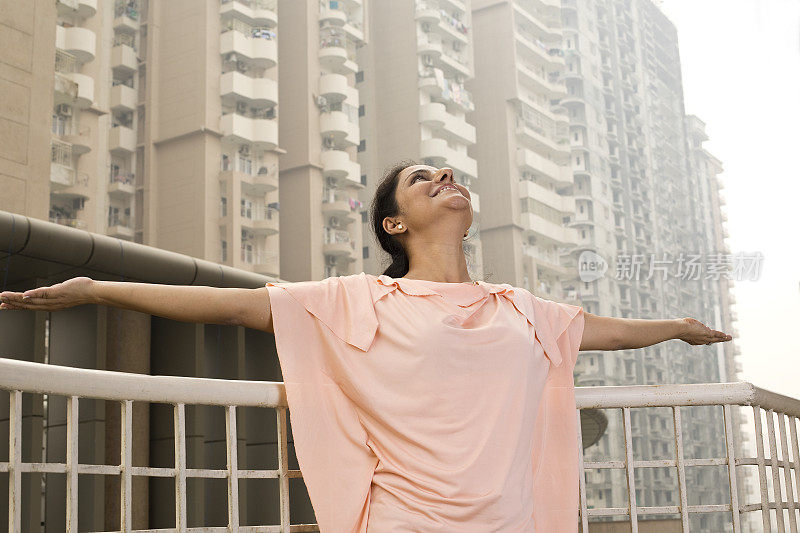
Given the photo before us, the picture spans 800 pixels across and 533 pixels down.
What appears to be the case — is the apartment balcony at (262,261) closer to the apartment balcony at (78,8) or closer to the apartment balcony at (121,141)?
the apartment balcony at (121,141)

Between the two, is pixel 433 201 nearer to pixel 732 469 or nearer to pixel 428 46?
pixel 732 469

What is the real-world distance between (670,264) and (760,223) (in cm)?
441

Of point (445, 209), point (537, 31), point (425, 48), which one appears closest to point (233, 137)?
point (425, 48)

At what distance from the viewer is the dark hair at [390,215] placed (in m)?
1.82

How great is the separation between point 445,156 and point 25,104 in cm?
1908

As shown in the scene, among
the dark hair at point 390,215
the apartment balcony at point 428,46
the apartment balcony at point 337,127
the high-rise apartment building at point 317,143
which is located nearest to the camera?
the dark hair at point 390,215

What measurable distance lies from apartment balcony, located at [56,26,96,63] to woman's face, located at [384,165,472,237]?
19384 millimetres

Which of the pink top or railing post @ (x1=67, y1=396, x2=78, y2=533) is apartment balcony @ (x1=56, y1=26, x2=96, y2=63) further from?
railing post @ (x1=67, y1=396, x2=78, y2=533)

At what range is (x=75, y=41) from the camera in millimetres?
19375

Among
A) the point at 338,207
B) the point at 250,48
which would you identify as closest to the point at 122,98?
the point at 250,48

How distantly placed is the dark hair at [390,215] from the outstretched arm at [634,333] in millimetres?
383

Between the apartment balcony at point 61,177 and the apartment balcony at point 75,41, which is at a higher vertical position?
the apartment balcony at point 75,41

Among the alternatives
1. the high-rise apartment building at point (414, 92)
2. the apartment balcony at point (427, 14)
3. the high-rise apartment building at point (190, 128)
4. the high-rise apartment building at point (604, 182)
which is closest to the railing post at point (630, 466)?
the high-rise apartment building at point (190, 128)

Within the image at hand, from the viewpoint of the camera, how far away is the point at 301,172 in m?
24.2
